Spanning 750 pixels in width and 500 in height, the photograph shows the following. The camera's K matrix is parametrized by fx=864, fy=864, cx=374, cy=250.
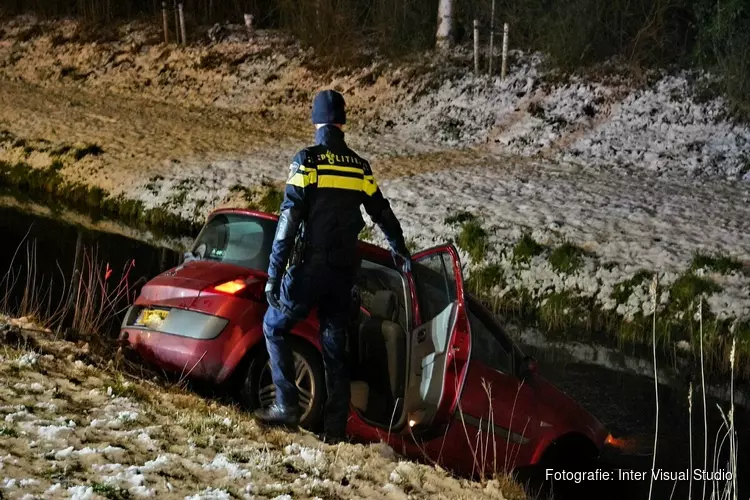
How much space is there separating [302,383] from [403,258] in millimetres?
1030

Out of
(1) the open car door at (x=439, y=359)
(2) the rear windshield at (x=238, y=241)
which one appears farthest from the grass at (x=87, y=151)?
(1) the open car door at (x=439, y=359)

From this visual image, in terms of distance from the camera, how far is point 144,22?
26297 mm

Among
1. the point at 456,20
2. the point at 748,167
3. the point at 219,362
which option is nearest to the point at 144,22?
the point at 456,20

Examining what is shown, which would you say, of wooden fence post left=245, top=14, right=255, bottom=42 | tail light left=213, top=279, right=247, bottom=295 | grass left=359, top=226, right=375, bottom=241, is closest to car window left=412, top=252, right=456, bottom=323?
tail light left=213, top=279, right=247, bottom=295

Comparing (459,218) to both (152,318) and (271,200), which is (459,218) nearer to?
(271,200)

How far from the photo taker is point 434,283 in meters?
5.93

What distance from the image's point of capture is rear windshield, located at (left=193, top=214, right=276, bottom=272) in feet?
19.8

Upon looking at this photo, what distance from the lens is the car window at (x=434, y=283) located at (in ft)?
18.6

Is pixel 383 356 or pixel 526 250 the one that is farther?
pixel 526 250

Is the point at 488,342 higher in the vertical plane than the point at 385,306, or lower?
lower

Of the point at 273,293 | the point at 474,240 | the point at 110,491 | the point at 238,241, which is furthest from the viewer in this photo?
the point at 474,240

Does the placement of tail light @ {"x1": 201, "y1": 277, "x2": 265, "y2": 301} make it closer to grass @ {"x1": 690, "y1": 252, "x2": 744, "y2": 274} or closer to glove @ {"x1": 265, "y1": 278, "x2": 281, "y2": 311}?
glove @ {"x1": 265, "y1": 278, "x2": 281, "y2": 311}

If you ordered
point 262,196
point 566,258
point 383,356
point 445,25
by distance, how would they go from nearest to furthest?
point 383,356 < point 566,258 < point 262,196 < point 445,25

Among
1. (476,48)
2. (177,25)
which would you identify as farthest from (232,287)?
(177,25)
